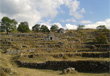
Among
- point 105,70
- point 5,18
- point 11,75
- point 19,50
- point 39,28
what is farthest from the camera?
point 39,28

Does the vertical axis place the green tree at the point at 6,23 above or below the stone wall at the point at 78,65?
above

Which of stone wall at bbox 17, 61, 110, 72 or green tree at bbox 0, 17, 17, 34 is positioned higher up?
green tree at bbox 0, 17, 17, 34

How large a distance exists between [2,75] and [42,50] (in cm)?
1462

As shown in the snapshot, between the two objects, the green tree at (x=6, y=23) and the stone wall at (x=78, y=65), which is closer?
the stone wall at (x=78, y=65)

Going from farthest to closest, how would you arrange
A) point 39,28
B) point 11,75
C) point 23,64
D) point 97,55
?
point 39,28
point 97,55
point 23,64
point 11,75

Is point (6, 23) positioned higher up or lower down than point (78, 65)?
higher up

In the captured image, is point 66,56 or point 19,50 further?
point 19,50

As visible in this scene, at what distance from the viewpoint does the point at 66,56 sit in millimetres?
19281

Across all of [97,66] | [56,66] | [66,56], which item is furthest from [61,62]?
[97,66]

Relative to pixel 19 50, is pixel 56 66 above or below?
below

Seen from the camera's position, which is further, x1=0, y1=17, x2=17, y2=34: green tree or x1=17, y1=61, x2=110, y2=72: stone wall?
x1=0, y1=17, x2=17, y2=34: green tree

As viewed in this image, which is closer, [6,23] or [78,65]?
[78,65]

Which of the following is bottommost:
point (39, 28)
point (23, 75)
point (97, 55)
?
point (23, 75)

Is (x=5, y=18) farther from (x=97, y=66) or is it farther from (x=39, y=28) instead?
(x=97, y=66)
